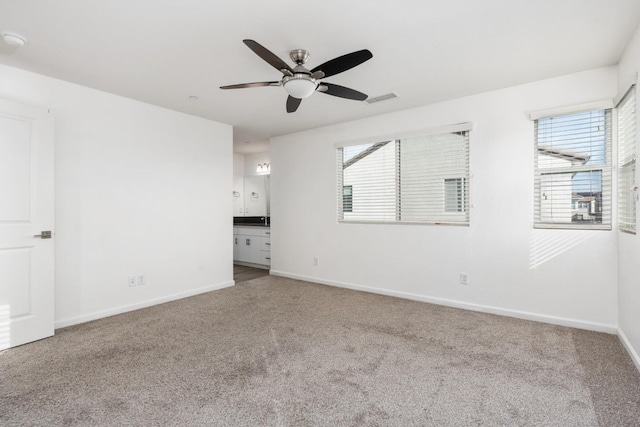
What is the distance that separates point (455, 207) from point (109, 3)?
3.78 metres

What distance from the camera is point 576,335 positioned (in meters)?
2.93

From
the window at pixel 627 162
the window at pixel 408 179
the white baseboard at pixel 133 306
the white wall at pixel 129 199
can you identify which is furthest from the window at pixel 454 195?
the white baseboard at pixel 133 306

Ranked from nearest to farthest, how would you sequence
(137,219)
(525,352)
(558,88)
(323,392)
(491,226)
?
(323,392) < (525,352) < (558,88) < (491,226) < (137,219)

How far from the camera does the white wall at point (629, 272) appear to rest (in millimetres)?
2375

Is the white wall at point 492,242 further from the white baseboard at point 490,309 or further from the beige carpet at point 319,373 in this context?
the beige carpet at point 319,373

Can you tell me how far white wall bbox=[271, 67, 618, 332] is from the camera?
3086mm

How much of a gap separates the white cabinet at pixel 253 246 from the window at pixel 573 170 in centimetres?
441

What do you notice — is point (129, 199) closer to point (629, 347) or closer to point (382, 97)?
point (382, 97)

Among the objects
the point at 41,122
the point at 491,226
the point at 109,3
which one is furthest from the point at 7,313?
the point at 491,226

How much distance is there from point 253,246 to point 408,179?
139 inches

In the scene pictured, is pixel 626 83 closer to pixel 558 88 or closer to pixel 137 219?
pixel 558 88

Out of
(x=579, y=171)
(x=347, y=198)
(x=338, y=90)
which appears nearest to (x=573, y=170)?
(x=579, y=171)

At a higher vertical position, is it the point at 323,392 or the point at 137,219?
the point at 137,219

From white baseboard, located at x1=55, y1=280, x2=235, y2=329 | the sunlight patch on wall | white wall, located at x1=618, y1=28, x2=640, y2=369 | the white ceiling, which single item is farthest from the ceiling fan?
white baseboard, located at x1=55, y1=280, x2=235, y2=329
